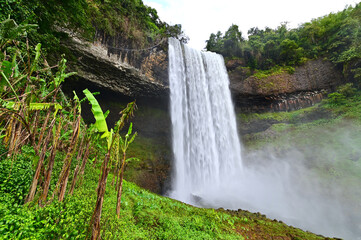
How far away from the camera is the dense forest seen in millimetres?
14203

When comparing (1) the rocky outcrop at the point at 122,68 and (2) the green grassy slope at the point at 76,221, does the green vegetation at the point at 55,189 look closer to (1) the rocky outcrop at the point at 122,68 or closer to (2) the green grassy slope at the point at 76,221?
(2) the green grassy slope at the point at 76,221

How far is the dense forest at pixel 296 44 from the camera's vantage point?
14.2 metres

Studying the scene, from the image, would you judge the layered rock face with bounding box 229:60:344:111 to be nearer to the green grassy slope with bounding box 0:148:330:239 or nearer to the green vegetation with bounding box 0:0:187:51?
the green vegetation with bounding box 0:0:187:51

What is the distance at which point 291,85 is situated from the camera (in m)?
14.9

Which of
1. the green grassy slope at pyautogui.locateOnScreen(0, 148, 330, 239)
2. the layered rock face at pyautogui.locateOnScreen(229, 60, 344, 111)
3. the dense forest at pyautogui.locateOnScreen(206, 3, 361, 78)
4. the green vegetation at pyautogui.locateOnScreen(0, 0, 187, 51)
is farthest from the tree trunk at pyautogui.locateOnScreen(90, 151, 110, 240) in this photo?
the dense forest at pyautogui.locateOnScreen(206, 3, 361, 78)

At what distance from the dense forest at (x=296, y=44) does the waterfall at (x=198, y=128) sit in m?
4.43

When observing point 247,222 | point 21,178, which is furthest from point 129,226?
point 247,222

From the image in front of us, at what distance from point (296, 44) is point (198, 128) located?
13.2 metres

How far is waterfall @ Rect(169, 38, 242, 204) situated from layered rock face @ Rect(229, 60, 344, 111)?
2.62 meters

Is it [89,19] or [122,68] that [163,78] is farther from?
[89,19]

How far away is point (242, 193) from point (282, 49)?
14.4 metres

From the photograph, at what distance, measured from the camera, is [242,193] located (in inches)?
401

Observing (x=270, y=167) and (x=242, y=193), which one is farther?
(x=270, y=167)

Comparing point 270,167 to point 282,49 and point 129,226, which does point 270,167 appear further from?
point 129,226
